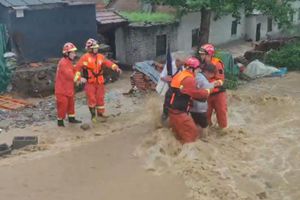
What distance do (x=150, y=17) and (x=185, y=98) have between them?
1055 cm

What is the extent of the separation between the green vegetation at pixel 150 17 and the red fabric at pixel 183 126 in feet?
32.3

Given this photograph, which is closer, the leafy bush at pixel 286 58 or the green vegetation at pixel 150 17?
the leafy bush at pixel 286 58

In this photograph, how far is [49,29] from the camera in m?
16.4

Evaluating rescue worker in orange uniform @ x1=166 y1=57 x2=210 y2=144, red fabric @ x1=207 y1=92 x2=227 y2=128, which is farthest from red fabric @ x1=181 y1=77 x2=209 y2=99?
red fabric @ x1=207 y1=92 x2=227 y2=128

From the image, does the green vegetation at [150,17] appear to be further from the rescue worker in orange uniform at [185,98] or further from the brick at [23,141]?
the rescue worker in orange uniform at [185,98]

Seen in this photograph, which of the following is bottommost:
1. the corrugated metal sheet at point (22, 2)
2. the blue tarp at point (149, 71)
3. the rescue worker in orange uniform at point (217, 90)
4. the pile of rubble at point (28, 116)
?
the pile of rubble at point (28, 116)

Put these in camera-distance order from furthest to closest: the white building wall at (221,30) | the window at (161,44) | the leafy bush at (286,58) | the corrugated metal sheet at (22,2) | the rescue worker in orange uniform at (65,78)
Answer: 1. the white building wall at (221,30)
2. the window at (161,44)
3. the leafy bush at (286,58)
4. the corrugated metal sheet at (22,2)
5. the rescue worker in orange uniform at (65,78)

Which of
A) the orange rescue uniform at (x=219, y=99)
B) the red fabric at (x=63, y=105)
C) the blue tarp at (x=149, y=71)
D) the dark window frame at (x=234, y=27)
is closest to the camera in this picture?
the orange rescue uniform at (x=219, y=99)

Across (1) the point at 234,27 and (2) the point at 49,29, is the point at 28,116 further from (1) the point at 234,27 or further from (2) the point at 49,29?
(1) the point at 234,27

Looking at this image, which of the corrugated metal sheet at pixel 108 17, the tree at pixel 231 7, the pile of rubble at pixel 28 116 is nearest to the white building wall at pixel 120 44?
the corrugated metal sheet at pixel 108 17

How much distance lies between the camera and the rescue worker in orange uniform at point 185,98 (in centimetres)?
907

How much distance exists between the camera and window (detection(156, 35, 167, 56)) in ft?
64.6

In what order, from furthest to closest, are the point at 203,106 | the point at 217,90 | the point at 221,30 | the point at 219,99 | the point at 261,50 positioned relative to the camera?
the point at 221,30
the point at 261,50
the point at 219,99
the point at 217,90
the point at 203,106

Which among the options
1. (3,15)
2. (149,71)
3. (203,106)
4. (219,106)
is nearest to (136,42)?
(149,71)
